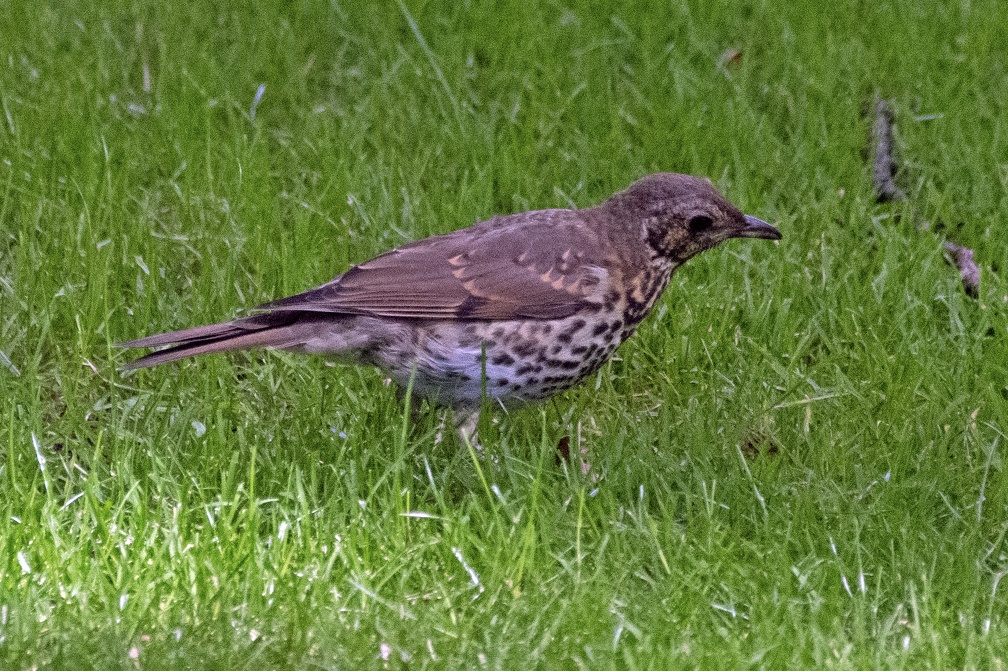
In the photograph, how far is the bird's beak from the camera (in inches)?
184

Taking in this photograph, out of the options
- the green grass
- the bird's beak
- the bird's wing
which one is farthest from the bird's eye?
the green grass

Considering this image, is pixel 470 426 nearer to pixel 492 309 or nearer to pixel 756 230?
pixel 492 309

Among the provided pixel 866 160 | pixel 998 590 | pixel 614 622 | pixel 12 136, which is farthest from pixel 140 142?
pixel 998 590

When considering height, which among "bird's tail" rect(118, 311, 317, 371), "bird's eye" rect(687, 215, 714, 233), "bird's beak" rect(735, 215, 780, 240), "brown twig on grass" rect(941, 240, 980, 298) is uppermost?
"bird's eye" rect(687, 215, 714, 233)

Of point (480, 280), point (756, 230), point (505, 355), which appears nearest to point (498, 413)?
point (505, 355)

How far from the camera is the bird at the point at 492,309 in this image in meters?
4.40

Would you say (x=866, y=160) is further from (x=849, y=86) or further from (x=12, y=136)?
(x=12, y=136)

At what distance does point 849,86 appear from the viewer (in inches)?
261

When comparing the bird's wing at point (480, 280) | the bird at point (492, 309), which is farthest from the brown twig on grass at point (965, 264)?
the bird's wing at point (480, 280)

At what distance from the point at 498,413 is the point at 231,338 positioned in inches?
35.4

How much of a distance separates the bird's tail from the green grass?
244mm

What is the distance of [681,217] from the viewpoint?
462 centimetres

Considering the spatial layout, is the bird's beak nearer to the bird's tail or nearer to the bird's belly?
the bird's belly

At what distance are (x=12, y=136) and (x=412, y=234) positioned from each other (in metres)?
1.70
